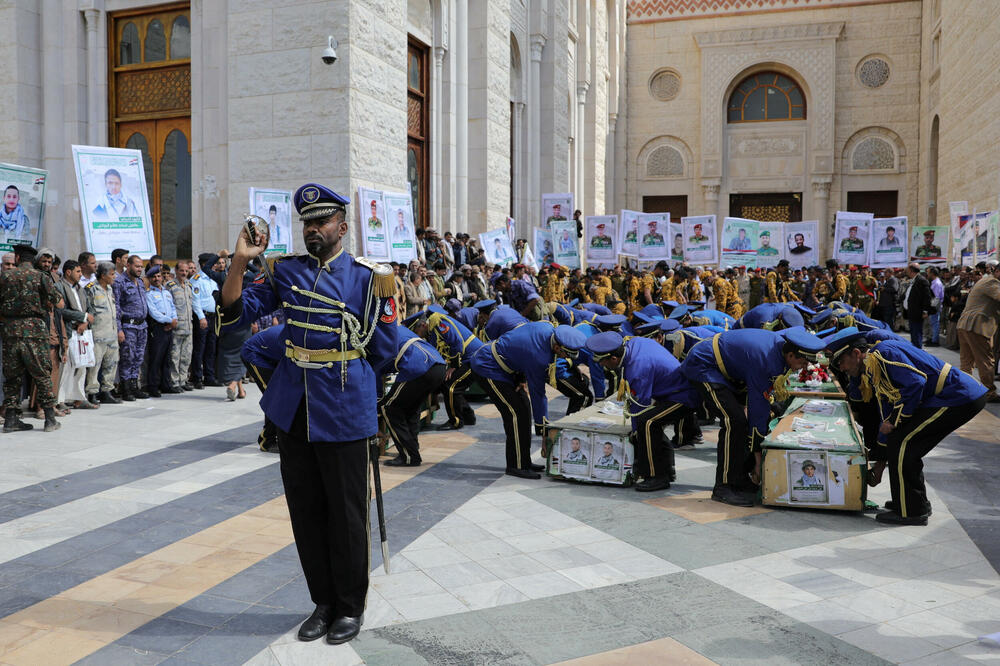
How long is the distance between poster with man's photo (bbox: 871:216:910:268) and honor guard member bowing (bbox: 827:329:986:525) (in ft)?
46.7

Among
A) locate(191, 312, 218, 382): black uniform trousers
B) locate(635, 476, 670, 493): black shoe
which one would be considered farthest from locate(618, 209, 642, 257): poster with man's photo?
locate(635, 476, 670, 493): black shoe

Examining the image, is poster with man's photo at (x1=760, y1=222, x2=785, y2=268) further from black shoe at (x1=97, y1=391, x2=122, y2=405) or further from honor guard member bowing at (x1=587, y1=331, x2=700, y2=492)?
black shoe at (x1=97, y1=391, x2=122, y2=405)

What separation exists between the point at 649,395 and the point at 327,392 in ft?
11.1

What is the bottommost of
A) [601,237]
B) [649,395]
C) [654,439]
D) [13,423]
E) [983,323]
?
[13,423]

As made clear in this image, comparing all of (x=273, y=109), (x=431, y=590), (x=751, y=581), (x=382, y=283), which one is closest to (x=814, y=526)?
(x=751, y=581)

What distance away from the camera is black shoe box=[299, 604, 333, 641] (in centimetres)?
383

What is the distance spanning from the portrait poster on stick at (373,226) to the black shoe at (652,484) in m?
7.22

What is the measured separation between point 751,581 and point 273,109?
10.9 meters

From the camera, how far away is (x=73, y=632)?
12.7 ft

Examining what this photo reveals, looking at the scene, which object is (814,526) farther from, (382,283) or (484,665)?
(382,283)

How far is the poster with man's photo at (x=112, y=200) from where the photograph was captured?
929cm

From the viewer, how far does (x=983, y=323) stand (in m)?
Answer: 11.1

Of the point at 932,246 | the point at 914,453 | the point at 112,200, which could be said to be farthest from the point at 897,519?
the point at 932,246

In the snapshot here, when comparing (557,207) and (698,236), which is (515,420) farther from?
(557,207)
